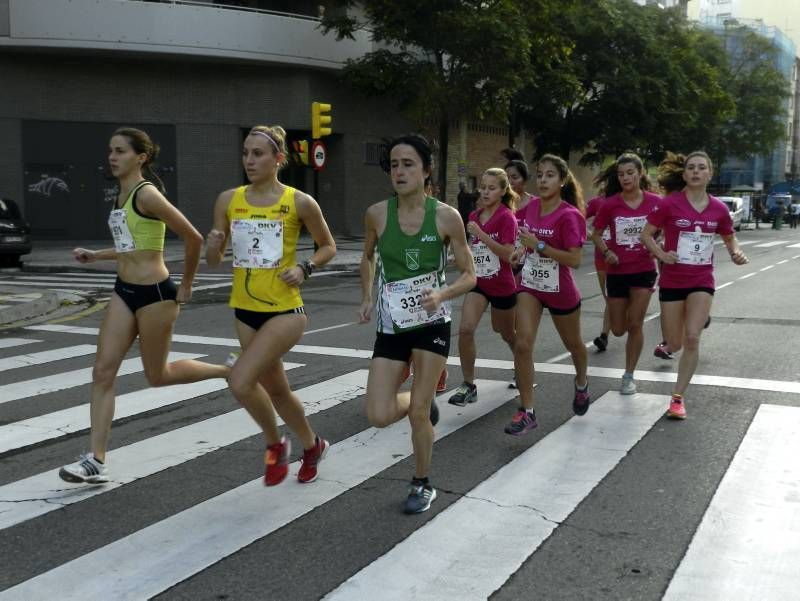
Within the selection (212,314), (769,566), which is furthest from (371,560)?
(212,314)

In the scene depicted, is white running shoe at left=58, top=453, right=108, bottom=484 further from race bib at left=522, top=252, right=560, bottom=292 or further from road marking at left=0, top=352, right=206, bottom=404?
race bib at left=522, top=252, right=560, bottom=292

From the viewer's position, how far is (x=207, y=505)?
4727 mm

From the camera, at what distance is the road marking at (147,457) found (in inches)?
188

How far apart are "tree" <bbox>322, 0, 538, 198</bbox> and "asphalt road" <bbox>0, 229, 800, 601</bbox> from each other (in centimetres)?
1855

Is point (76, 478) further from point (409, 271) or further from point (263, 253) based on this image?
point (409, 271)

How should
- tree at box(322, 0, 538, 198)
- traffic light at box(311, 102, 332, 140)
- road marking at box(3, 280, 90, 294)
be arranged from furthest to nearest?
tree at box(322, 0, 538, 198) < traffic light at box(311, 102, 332, 140) < road marking at box(3, 280, 90, 294)

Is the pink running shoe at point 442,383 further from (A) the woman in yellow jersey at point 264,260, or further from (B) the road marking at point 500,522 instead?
(A) the woman in yellow jersey at point 264,260

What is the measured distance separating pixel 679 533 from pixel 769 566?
1.54 ft

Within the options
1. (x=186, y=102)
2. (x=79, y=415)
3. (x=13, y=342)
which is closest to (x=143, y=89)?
(x=186, y=102)

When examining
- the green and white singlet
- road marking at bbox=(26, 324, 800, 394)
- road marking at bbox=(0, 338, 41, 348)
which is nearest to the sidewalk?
road marking at bbox=(0, 338, 41, 348)

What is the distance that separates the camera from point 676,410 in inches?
257

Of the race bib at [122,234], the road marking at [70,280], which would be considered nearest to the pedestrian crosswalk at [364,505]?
the race bib at [122,234]

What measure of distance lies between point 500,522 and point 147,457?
90.3 inches

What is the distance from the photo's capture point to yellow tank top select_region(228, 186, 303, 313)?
4.79 m
